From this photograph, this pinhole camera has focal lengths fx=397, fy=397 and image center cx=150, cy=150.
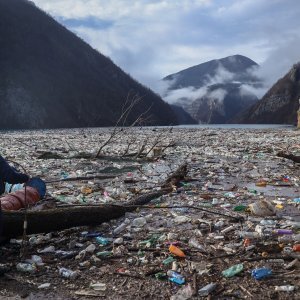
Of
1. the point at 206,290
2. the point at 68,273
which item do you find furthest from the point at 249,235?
the point at 68,273

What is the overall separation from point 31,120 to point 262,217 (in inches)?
3464

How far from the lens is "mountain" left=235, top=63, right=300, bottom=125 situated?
514 feet

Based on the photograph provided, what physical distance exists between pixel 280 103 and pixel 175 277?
169 meters

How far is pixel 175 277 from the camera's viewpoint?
3537 millimetres

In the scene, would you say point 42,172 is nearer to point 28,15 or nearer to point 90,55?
point 28,15

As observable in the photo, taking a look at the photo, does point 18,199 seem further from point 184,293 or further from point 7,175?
point 184,293

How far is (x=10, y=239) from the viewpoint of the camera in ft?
14.9

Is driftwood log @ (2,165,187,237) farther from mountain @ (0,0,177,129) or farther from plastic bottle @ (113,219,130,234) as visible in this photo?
mountain @ (0,0,177,129)

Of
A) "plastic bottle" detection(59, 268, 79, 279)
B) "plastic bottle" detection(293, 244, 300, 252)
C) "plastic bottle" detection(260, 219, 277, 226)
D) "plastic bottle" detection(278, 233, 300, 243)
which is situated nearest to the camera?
"plastic bottle" detection(59, 268, 79, 279)

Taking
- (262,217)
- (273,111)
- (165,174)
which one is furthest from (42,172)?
(273,111)

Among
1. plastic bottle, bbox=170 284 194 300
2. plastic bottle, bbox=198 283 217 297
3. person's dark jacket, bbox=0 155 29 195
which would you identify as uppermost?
person's dark jacket, bbox=0 155 29 195

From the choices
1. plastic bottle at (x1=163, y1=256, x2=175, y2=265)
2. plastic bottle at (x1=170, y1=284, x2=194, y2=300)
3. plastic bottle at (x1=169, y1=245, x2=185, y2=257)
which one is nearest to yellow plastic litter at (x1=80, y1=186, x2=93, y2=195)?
plastic bottle at (x1=169, y1=245, x2=185, y2=257)

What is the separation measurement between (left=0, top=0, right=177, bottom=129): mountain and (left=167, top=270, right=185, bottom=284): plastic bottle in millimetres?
84097

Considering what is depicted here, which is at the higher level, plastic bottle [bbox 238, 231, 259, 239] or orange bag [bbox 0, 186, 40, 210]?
orange bag [bbox 0, 186, 40, 210]
